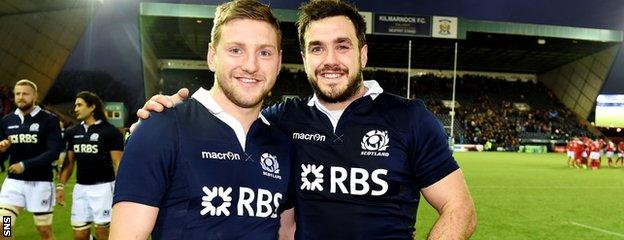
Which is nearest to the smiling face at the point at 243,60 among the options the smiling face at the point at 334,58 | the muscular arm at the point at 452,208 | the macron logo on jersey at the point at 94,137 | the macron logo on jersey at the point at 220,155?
the macron logo on jersey at the point at 220,155

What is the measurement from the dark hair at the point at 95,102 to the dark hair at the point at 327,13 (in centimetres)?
445

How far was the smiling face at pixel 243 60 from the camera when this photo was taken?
7.14 ft

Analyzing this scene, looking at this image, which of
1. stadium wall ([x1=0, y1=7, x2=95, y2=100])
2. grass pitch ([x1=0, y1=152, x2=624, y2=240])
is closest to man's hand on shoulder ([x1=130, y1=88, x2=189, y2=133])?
grass pitch ([x1=0, y1=152, x2=624, y2=240])

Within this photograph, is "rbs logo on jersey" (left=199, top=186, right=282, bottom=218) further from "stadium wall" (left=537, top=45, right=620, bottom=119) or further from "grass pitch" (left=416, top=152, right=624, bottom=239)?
"stadium wall" (left=537, top=45, right=620, bottom=119)

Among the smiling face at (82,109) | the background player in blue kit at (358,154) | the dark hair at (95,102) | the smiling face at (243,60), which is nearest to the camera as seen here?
the smiling face at (243,60)

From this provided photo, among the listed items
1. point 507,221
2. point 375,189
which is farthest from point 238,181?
point 507,221

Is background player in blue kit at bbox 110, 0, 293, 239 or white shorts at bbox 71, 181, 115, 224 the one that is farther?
white shorts at bbox 71, 181, 115, 224

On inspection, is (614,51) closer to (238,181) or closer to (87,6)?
(87,6)

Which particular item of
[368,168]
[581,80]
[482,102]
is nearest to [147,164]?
[368,168]

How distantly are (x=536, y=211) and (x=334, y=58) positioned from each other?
355 inches

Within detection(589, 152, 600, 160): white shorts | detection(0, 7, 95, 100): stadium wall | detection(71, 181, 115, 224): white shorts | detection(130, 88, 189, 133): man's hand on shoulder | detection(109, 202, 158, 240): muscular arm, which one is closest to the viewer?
detection(109, 202, 158, 240): muscular arm

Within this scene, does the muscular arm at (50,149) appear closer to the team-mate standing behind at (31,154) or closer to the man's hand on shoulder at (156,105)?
the team-mate standing behind at (31,154)

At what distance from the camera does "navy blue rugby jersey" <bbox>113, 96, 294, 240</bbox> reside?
189cm

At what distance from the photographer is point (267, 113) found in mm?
2994
